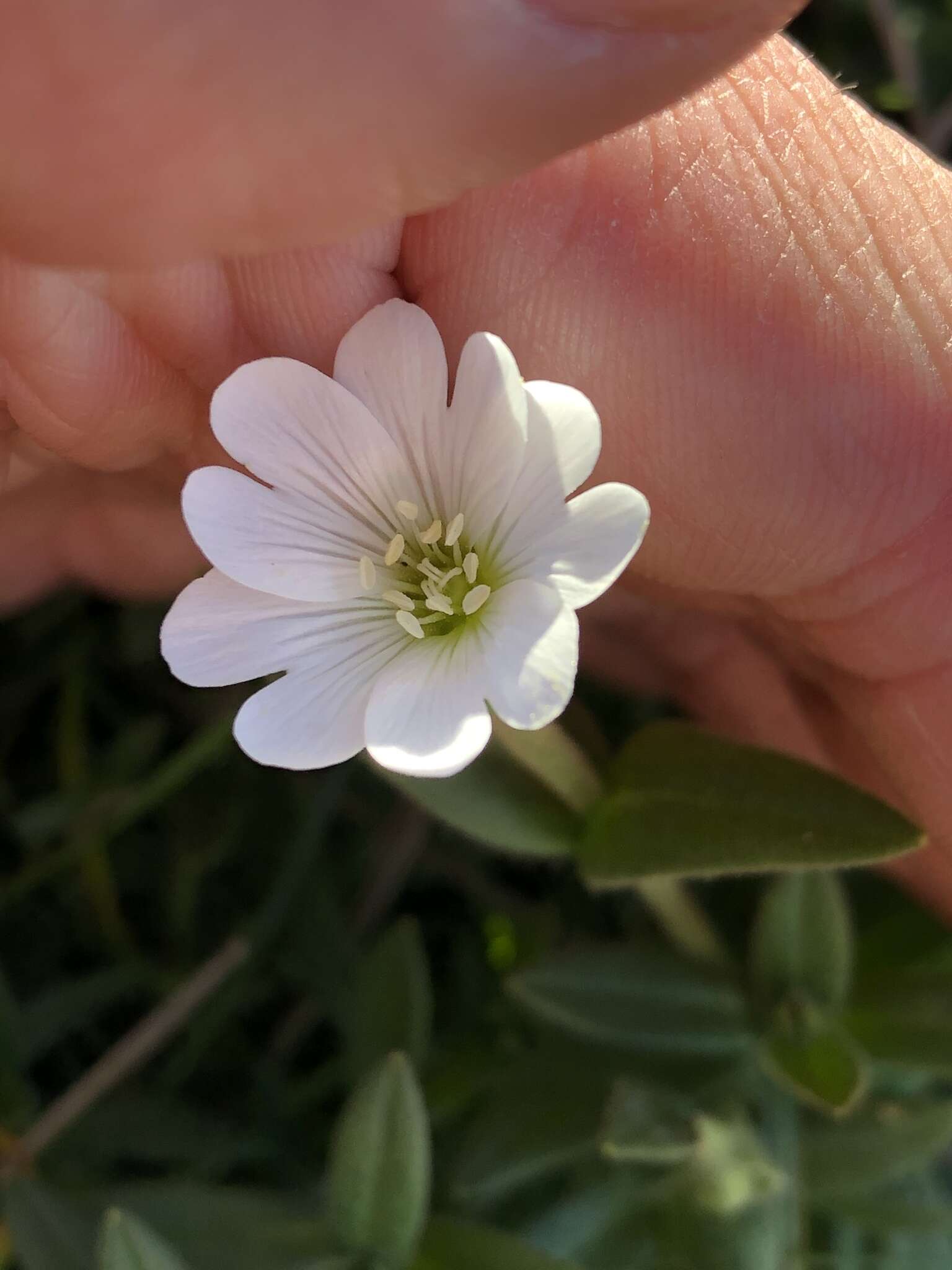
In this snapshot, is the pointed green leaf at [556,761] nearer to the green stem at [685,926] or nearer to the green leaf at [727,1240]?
Result: the green stem at [685,926]

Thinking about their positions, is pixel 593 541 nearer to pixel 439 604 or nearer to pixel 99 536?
pixel 439 604

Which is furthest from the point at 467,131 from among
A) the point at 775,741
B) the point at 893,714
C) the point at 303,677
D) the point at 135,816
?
the point at 135,816

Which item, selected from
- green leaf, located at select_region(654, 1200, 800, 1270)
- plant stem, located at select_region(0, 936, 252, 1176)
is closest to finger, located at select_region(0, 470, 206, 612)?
plant stem, located at select_region(0, 936, 252, 1176)

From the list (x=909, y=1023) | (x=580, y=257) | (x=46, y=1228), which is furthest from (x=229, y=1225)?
(x=580, y=257)

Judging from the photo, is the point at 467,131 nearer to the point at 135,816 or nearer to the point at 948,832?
the point at 948,832

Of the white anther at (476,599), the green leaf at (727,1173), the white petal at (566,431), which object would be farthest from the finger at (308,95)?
the green leaf at (727,1173)

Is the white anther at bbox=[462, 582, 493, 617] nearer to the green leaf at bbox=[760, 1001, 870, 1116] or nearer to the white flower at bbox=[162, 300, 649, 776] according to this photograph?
the white flower at bbox=[162, 300, 649, 776]
